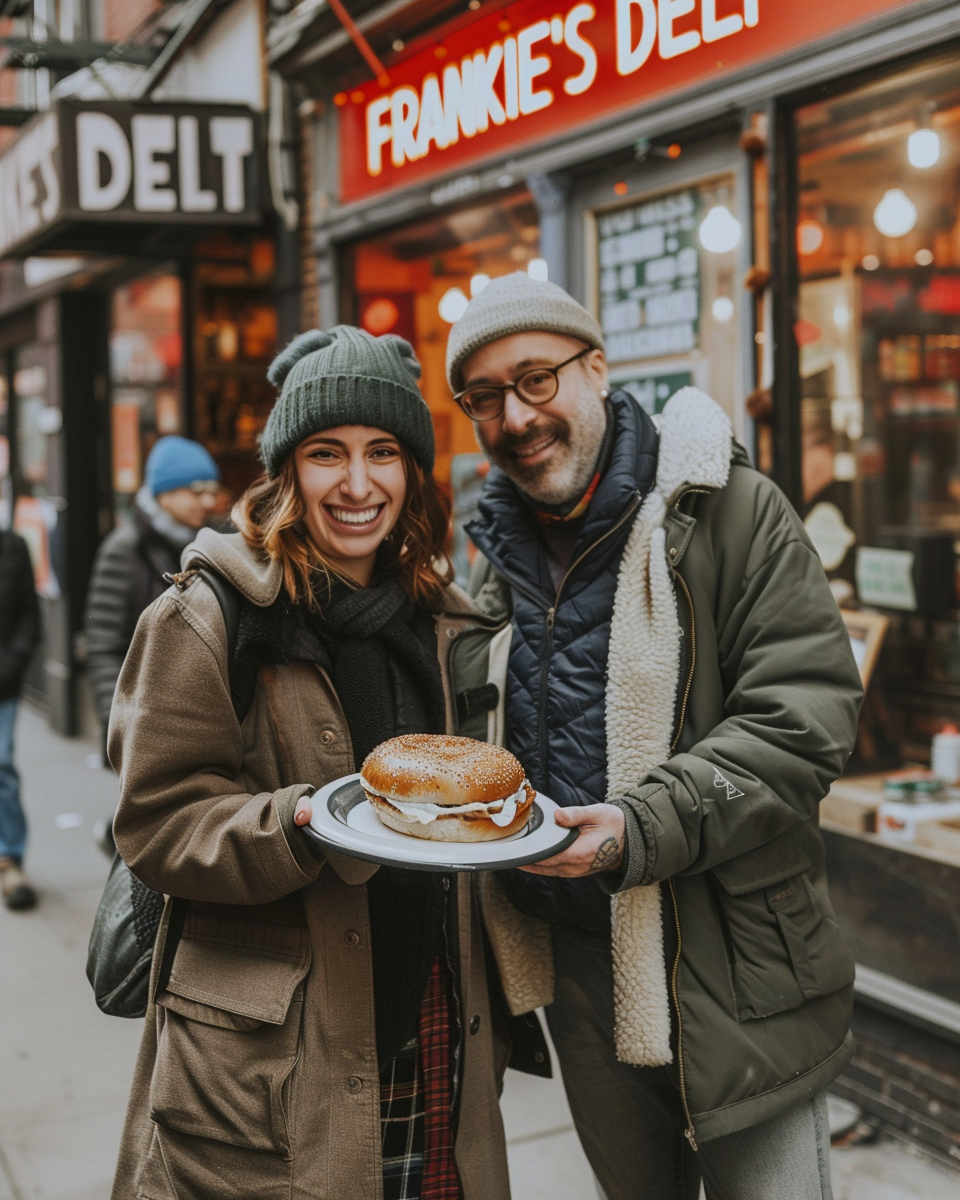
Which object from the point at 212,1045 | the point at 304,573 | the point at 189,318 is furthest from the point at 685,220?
the point at 189,318

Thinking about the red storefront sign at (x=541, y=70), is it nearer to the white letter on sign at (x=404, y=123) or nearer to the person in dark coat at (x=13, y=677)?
the white letter on sign at (x=404, y=123)

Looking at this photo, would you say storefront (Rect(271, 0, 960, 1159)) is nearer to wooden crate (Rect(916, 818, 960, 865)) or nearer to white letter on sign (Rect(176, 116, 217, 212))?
→ wooden crate (Rect(916, 818, 960, 865))

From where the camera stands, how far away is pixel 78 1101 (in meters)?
4.57

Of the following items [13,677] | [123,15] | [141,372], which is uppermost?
[123,15]

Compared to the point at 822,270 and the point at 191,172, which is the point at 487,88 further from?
the point at 191,172

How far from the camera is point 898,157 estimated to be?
15.5 ft

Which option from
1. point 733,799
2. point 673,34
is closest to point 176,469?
point 673,34

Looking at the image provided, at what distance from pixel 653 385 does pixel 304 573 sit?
3173 millimetres

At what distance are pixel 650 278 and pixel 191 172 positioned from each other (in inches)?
146

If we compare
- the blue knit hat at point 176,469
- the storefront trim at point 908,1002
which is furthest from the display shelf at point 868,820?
the blue knit hat at point 176,469

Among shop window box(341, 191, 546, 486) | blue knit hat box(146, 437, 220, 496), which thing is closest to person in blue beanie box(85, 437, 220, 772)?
blue knit hat box(146, 437, 220, 496)

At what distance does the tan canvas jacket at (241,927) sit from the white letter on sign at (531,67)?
397 centimetres

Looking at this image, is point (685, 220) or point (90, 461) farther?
point (90, 461)

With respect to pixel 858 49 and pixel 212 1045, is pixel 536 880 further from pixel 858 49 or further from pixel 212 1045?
pixel 858 49
